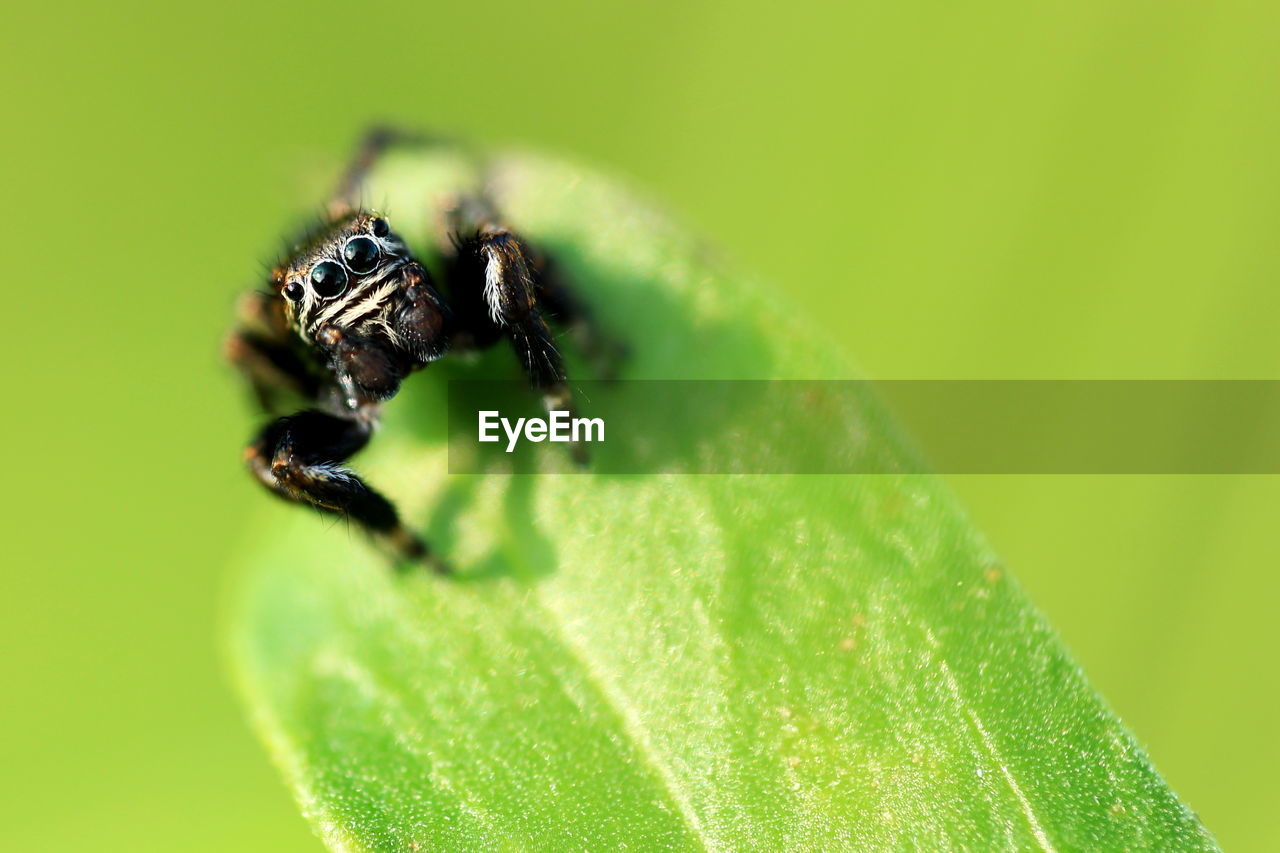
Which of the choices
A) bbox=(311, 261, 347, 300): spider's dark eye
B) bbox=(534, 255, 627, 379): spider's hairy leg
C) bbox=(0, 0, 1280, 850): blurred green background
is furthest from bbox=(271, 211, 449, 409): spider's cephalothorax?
bbox=(0, 0, 1280, 850): blurred green background

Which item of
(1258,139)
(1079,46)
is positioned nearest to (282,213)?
(1079,46)

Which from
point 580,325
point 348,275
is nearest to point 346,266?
point 348,275

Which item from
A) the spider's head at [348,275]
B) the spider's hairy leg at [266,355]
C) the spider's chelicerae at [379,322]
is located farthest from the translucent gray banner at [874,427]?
the spider's hairy leg at [266,355]

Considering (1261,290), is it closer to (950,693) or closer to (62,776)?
(950,693)

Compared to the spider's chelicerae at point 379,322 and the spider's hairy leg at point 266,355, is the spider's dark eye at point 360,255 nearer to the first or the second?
the spider's chelicerae at point 379,322

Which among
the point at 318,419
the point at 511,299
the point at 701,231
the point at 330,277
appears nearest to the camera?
the point at 511,299

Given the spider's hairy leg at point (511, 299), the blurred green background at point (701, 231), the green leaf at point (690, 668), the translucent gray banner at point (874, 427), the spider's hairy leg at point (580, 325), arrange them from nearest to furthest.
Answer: the green leaf at point (690, 668)
the translucent gray banner at point (874, 427)
the spider's hairy leg at point (511, 299)
the spider's hairy leg at point (580, 325)
the blurred green background at point (701, 231)

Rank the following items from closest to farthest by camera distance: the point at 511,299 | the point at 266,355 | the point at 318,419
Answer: the point at 511,299 < the point at 318,419 < the point at 266,355
